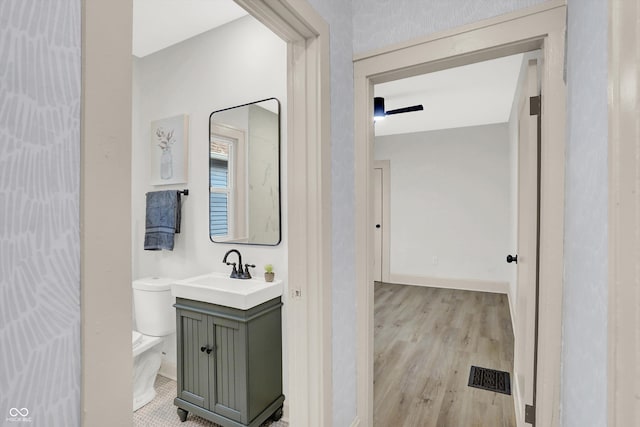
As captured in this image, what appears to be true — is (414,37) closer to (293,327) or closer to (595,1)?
(595,1)

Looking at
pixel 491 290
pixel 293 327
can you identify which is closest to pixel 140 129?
pixel 293 327

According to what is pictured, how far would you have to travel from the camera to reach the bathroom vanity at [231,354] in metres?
1.76

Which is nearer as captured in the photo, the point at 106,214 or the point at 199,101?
the point at 106,214

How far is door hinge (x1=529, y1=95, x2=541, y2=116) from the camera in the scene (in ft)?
4.66

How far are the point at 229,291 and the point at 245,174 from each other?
805 mm

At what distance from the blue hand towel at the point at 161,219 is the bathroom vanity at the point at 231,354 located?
54 cm

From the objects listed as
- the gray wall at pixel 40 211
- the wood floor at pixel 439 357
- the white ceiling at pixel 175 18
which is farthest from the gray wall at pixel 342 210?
the gray wall at pixel 40 211

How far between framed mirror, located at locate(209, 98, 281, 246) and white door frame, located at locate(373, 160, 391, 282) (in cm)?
377

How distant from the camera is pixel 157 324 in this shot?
233cm

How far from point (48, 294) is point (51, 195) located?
163 millimetres

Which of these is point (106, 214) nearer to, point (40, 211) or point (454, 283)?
point (40, 211)

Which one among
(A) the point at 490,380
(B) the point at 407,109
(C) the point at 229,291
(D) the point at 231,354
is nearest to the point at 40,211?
(C) the point at 229,291

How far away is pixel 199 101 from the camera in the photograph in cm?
238

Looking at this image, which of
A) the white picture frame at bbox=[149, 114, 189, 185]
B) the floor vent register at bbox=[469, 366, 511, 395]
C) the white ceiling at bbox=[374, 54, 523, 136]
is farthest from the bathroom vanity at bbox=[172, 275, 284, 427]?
the white ceiling at bbox=[374, 54, 523, 136]
